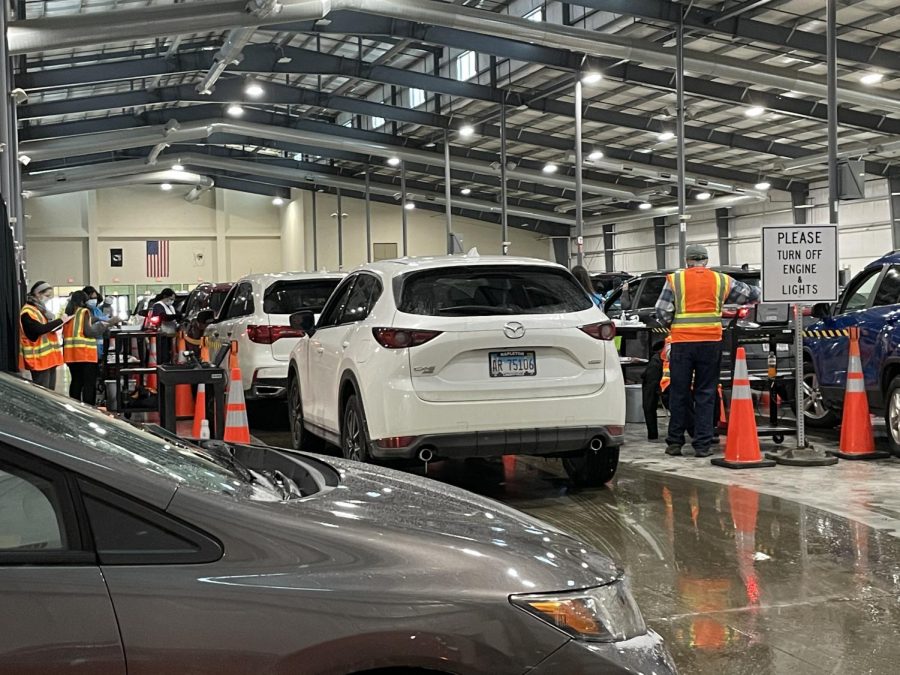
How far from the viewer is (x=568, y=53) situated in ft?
77.7

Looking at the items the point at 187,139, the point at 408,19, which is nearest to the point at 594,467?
the point at 408,19

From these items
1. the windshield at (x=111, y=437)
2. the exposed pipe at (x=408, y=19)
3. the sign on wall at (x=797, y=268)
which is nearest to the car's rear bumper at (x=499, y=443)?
the sign on wall at (x=797, y=268)

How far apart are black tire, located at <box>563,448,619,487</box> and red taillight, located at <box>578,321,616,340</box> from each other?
1020 mm

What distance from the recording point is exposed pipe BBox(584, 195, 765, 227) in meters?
37.2

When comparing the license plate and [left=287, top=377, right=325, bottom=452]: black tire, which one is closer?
the license plate

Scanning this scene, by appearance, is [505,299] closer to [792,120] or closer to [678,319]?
[678,319]

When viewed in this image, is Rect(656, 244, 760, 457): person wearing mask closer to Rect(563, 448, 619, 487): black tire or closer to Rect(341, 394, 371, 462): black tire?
Rect(563, 448, 619, 487): black tire

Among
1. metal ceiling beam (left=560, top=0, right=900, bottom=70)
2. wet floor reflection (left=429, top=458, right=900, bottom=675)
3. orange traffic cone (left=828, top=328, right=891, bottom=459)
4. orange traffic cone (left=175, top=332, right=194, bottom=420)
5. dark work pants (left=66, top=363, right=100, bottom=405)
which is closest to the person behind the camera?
wet floor reflection (left=429, top=458, right=900, bottom=675)

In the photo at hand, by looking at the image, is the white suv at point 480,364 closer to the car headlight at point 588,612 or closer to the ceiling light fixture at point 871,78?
the car headlight at point 588,612

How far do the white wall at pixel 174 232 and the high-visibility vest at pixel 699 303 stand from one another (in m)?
38.0

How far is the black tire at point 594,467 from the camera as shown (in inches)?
326

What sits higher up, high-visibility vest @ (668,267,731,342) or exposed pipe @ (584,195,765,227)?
exposed pipe @ (584,195,765,227)

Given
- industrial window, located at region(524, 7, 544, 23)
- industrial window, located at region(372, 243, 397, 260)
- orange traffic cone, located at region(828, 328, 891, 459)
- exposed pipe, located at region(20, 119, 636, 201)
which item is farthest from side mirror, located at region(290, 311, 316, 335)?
industrial window, located at region(372, 243, 397, 260)

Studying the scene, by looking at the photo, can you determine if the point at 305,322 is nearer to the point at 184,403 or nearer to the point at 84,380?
the point at 184,403
